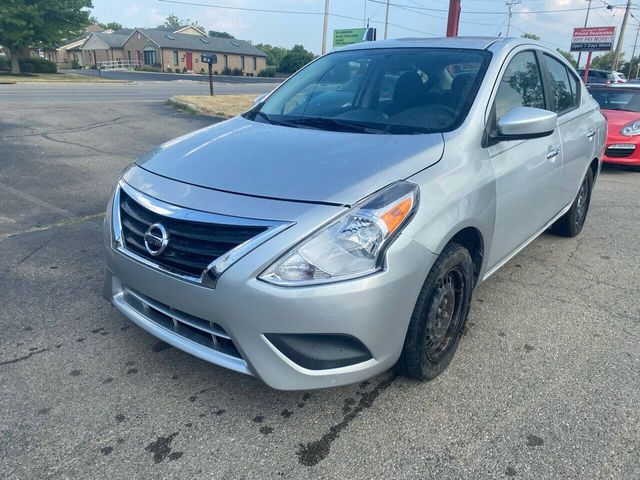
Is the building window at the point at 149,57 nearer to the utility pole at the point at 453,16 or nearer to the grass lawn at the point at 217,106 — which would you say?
the grass lawn at the point at 217,106

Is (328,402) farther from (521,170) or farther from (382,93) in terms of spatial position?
(382,93)

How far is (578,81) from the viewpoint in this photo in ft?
15.2

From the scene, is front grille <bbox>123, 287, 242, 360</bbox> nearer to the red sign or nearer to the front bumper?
the front bumper

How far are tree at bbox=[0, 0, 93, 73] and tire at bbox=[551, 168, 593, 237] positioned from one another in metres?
40.7

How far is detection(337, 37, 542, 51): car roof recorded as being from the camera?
3.38 metres

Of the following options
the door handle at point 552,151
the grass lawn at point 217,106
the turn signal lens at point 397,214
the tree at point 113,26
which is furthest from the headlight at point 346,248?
the tree at point 113,26

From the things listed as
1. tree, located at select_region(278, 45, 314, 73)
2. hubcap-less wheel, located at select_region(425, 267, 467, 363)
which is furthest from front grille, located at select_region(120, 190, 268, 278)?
tree, located at select_region(278, 45, 314, 73)

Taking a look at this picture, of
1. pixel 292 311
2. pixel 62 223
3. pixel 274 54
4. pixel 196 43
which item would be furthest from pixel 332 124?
pixel 274 54

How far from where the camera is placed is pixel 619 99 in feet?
30.1

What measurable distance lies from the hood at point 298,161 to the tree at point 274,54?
267ft

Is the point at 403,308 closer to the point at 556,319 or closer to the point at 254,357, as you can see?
the point at 254,357

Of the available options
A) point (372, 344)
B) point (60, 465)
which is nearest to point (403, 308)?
point (372, 344)

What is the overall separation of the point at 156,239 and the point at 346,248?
0.87 m

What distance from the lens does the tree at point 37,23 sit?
35.2m
